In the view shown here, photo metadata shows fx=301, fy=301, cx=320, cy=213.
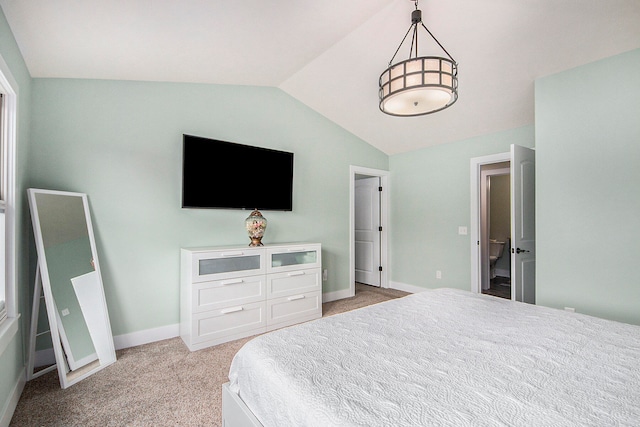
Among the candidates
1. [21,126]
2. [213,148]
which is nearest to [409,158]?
[213,148]

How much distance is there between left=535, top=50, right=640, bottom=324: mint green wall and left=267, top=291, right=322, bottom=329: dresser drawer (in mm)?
2183

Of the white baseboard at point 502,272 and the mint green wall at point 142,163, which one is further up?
the mint green wall at point 142,163

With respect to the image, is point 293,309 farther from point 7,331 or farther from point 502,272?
point 502,272

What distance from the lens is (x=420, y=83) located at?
151 cm

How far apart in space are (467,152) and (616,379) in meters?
3.28

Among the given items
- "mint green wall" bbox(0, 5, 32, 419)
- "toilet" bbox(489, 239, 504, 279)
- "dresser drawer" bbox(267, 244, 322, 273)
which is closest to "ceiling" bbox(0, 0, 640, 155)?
"mint green wall" bbox(0, 5, 32, 419)

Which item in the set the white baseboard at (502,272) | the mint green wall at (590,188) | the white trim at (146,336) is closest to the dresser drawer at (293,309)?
the white trim at (146,336)

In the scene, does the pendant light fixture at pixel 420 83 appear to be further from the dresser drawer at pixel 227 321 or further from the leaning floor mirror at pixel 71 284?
the leaning floor mirror at pixel 71 284

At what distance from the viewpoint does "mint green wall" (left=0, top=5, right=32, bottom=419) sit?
65.4 inches

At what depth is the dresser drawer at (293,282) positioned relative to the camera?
3.11 metres

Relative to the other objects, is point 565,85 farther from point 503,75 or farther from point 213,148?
point 213,148

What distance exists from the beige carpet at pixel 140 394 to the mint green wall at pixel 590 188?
2861 mm

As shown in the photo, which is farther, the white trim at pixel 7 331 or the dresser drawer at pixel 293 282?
the dresser drawer at pixel 293 282

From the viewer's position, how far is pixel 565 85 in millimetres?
2551
